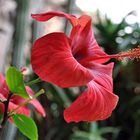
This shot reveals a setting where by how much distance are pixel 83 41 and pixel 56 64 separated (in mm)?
116

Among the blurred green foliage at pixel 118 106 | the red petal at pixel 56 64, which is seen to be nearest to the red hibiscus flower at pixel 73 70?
the red petal at pixel 56 64

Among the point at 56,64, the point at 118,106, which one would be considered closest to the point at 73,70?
the point at 56,64

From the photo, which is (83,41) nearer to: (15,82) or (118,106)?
(15,82)

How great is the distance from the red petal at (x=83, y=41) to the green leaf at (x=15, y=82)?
0.09 meters

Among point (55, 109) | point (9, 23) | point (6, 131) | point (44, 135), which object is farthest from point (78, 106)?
point (55, 109)

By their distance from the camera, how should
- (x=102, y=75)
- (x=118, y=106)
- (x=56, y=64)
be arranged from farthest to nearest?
(x=118, y=106), (x=102, y=75), (x=56, y=64)

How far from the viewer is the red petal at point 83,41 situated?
474 millimetres

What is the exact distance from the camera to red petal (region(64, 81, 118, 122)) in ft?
1.35

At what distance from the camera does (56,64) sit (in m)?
0.40

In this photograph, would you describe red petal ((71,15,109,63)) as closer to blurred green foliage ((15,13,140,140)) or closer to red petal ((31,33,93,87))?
red petal ((31,33,93,87))

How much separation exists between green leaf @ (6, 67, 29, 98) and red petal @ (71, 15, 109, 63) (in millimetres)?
95

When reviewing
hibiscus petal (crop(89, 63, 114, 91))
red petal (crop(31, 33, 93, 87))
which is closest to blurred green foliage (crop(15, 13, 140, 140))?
hibiscus petal (crop(89, 63, 114, 91))

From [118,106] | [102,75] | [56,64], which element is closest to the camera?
[56,64]

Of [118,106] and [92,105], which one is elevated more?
[92,105]
